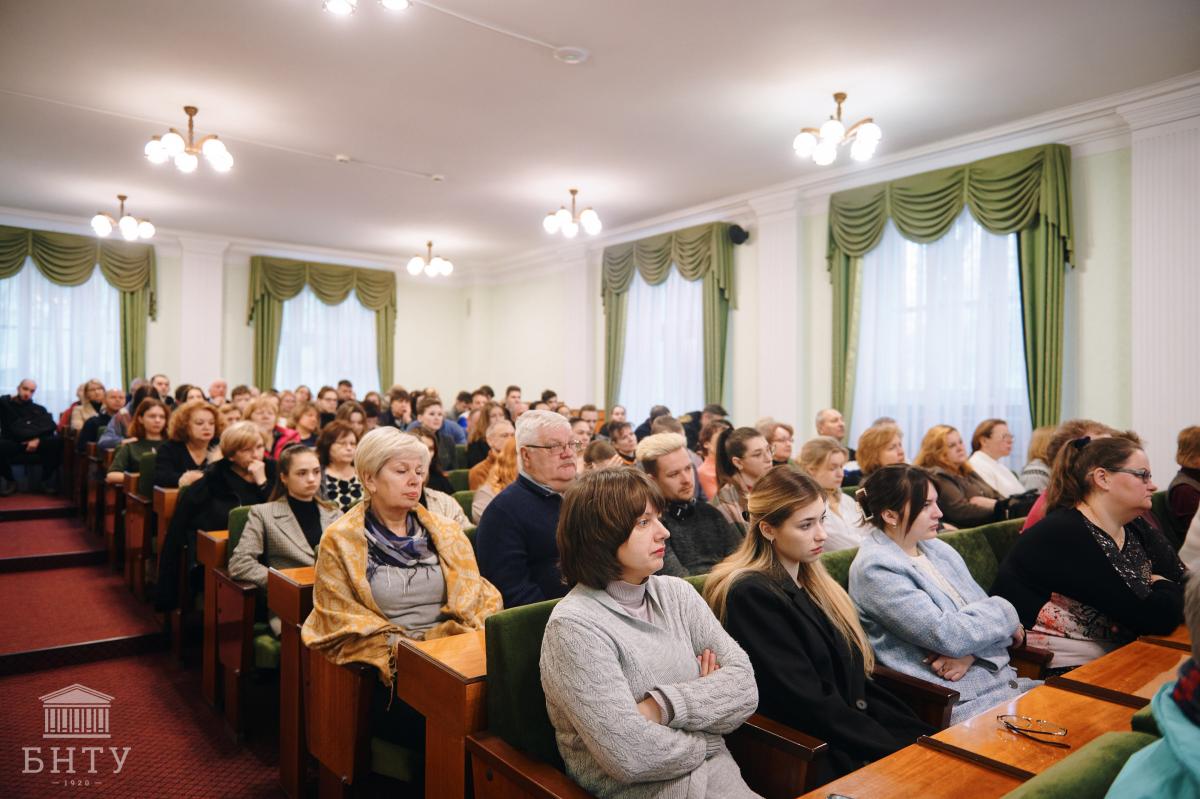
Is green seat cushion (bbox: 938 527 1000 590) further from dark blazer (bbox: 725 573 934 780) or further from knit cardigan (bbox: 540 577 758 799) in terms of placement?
knit cardigan (bbox: 540 577 758 799)

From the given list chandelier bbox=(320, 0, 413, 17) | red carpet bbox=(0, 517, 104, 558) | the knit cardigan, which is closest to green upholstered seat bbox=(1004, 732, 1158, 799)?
the knit cardigan

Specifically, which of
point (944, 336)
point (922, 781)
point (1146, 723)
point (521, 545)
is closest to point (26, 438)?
point (521, 545)

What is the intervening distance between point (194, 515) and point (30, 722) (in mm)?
1019

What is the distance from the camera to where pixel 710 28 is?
4.40m

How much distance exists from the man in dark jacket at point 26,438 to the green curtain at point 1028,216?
8.87 meters

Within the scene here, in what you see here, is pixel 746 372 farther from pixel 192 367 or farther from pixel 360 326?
pixel 192 367

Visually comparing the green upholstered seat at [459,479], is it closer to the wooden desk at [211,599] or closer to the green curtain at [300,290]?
the wooden desk at [211,599]

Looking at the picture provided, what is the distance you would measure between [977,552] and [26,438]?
9.13 metres

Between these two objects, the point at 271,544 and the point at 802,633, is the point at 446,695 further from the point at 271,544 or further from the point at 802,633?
the point at 271,544

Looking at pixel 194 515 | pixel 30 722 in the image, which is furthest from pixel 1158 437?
pixel 30 722

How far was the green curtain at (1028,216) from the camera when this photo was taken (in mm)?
5762

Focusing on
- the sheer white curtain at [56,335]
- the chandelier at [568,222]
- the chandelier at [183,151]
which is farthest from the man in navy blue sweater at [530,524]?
the sheer white curtain at [56,335]

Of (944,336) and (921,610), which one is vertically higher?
(944,336)

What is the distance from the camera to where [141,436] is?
5418mm
